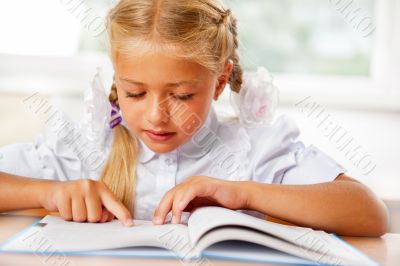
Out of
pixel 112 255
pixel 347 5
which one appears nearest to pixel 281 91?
pixel 347 5

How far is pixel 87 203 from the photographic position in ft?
2.77

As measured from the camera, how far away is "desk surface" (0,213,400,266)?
63 cm

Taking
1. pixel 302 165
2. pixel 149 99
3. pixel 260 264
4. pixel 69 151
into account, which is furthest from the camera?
pixel 69 151

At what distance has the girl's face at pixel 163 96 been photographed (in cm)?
100

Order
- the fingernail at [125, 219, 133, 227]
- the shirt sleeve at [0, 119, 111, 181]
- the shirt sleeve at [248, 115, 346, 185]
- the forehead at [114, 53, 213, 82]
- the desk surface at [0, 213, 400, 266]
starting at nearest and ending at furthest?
the desk surface at [0, 213, 400, 266] → the fingernail at [125, 219, 133, 227] → the forehead at [114, 53, 213, 82] → the shirt sleeve at [248, 115, 346, 185] → the shirt sleeve at [0, 119, 111, 181]

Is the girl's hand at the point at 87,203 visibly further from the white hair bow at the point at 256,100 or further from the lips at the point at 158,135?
the white hair bow at the point at 256,100

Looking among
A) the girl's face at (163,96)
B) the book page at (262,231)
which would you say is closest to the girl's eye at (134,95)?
the girl's face at (163,96)

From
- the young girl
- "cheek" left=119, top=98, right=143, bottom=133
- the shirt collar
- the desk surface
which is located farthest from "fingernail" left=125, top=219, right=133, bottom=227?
the shirt collar

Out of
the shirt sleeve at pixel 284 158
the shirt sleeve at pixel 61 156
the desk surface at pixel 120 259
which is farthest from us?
the shirt sleeve at pixel 61 156

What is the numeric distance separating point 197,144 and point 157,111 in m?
0.26

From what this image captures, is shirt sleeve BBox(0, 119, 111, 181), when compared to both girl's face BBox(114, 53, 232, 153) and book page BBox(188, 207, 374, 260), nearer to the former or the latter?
girl's face BBox(114, 53, 232, 153)

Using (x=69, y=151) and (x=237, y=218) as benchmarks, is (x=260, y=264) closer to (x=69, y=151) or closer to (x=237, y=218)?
(x=237, y=218)

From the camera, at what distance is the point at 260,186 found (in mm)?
898

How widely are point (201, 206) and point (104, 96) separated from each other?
46 cm
